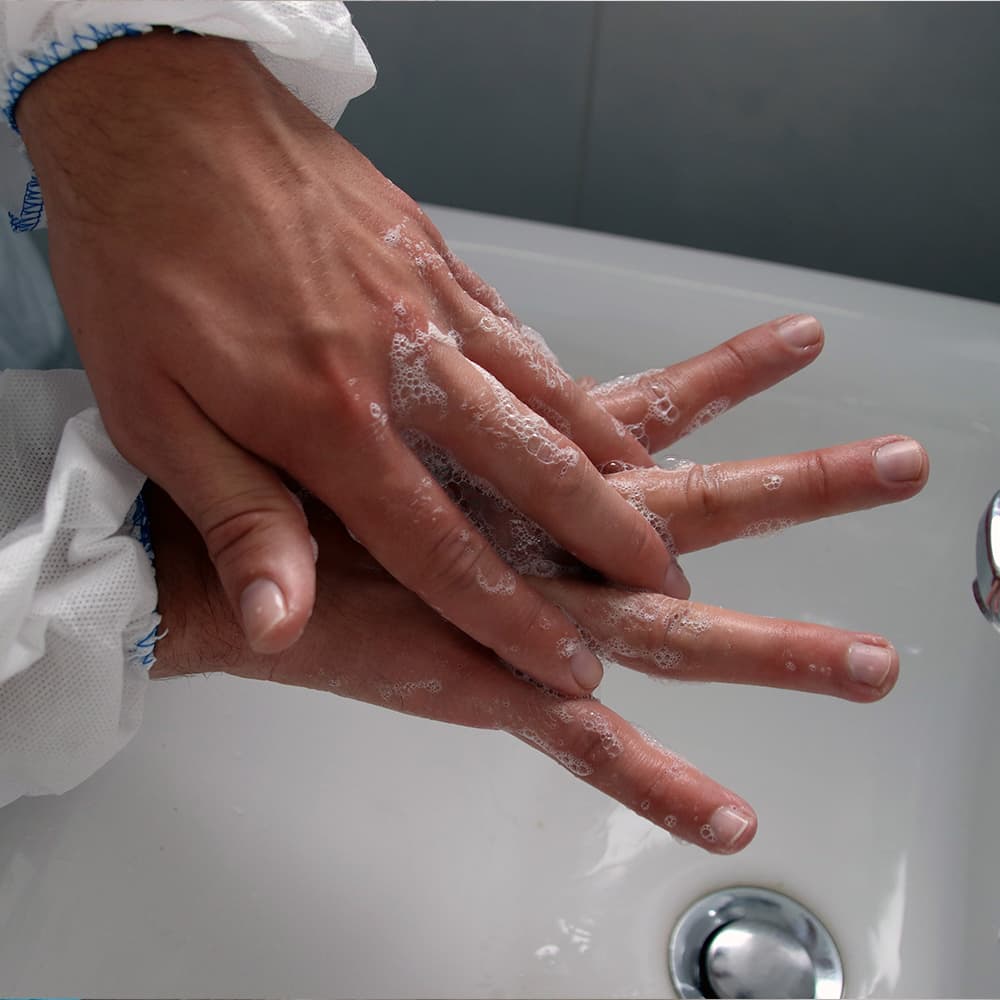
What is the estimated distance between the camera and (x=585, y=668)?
0.62m

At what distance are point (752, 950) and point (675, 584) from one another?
11.0 inches

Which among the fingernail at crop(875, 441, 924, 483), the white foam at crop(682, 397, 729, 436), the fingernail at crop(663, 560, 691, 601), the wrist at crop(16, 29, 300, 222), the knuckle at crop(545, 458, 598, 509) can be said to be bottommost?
the fingernail at crop(663, 560, 691, 601)

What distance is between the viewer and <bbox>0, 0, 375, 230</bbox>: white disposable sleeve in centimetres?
56

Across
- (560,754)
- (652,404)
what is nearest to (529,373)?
(652,404)

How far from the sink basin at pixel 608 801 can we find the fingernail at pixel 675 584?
226 millimetres

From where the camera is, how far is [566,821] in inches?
32.3

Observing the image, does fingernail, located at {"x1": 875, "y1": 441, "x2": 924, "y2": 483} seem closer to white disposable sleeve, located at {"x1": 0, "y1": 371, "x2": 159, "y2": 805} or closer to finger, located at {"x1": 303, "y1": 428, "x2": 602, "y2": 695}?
finger, located at {"x1": 303, "y1": 428, "x2": 602, "y2": 695}

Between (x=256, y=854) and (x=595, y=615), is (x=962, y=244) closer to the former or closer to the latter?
(x=595, y=615)

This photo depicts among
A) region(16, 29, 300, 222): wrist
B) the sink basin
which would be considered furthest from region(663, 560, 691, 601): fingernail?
region(16, 29, 300, 222): wrist

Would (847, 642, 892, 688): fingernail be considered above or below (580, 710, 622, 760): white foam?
above

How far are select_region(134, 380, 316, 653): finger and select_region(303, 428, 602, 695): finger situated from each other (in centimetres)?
4

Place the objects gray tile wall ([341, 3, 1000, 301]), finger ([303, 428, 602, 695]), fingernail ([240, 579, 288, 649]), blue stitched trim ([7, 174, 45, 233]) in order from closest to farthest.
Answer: fingernail ([240, 579, 288, 649])
finger ([303, 428, 602, 695])
blue stitched trim ([7, 174, 45, 233])
gray tile wall ([341, 3, 1000, 301])

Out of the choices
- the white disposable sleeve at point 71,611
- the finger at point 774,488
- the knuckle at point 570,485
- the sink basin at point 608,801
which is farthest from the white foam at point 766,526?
the white disposable sleeve at point 71,611

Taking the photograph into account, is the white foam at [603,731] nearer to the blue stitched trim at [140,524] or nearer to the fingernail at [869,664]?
the fingernail at [869,664]
